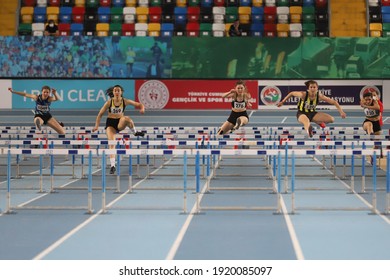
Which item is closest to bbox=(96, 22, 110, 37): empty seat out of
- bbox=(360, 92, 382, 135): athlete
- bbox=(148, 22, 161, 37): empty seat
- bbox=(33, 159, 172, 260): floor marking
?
bbox=(148, 22, 161, 37): empty seat

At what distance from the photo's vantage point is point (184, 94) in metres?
34.4

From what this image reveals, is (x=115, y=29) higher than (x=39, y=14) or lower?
lower

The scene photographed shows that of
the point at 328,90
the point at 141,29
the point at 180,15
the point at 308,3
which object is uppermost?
the point at 308,3

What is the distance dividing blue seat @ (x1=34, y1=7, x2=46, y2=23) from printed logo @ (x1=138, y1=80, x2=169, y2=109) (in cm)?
559

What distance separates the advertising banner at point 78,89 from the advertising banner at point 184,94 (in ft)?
2.41

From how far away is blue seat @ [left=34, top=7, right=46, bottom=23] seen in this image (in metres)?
36.2

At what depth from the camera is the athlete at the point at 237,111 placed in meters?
16.9

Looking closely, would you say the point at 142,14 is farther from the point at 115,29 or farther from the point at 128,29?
the point at 115,29

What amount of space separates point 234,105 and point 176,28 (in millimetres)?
18491

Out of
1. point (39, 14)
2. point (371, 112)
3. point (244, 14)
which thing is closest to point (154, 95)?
point (244, 14)

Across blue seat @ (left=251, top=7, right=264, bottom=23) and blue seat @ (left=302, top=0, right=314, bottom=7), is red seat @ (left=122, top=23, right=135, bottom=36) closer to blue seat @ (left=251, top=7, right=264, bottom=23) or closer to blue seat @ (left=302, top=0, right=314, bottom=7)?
blue seat @ (left=251, top=7, right=264, bottom=23)

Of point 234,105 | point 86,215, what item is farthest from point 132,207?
point 234,105

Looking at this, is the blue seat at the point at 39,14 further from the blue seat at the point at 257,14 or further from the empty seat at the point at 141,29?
the blue seat at the point at 257,14

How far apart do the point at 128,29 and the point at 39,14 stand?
12.7 feet
